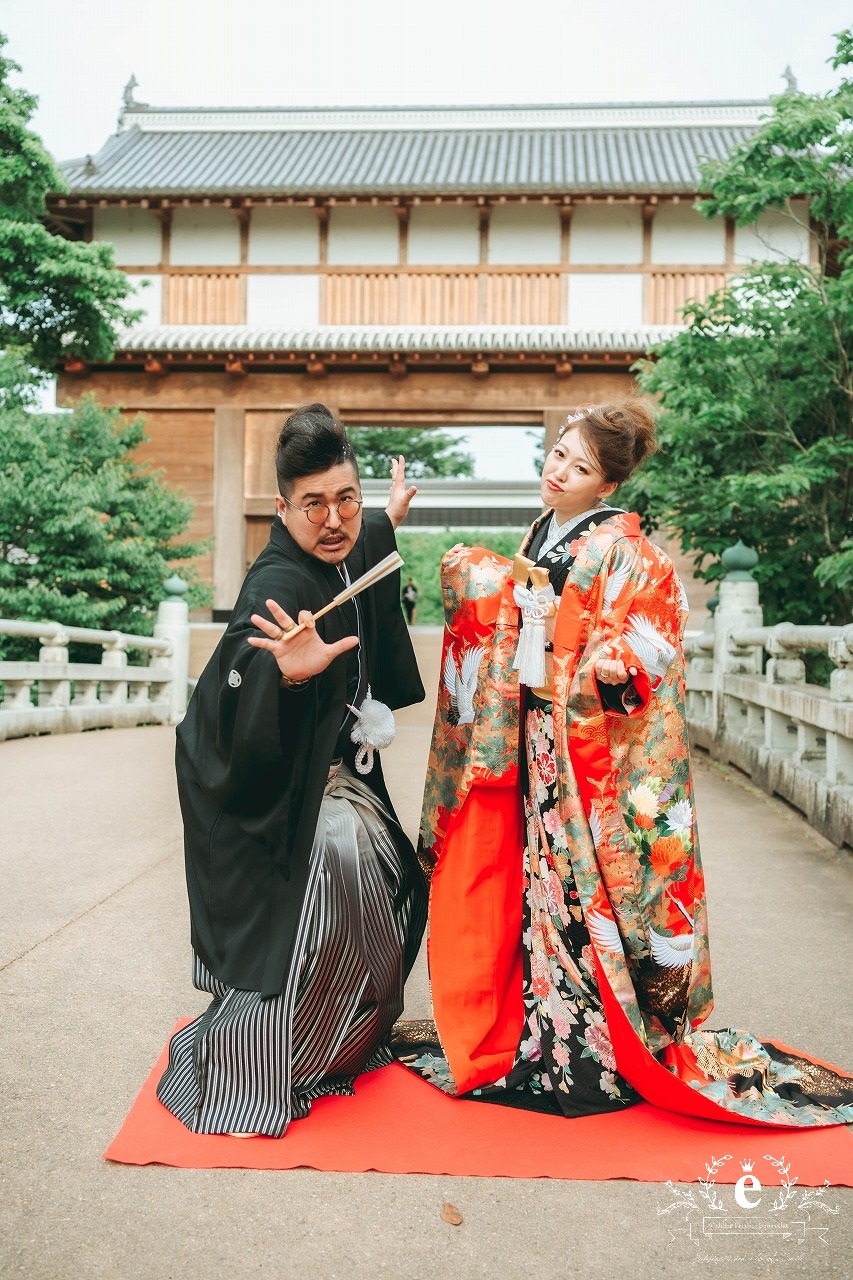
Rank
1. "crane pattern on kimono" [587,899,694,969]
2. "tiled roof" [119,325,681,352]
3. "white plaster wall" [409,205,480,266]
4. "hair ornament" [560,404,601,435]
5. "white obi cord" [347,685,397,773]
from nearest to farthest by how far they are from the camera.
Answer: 1. "crane pattern on kimono" [587,899,694,969]
2. "white obi cord" [347,685,397,773]
3. "hair ornament" [560,404,601,435]
4. "tiled roof" [119,325,681,352]
5. "white plaster wall" [409,205,480,266]

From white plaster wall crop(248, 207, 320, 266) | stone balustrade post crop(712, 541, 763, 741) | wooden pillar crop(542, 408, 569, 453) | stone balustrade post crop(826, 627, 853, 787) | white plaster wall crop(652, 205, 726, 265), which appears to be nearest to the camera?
stone balustrade post crop(826, 627, 853, 787)

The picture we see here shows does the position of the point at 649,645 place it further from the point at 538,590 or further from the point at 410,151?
the point at 410,151

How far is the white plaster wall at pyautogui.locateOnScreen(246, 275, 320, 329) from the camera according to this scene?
16625 millimetres

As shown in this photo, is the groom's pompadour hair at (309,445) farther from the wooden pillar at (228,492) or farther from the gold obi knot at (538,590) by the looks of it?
the wooden pillar at (228,492)

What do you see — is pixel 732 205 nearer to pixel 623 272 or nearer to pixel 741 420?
pixel 741 420

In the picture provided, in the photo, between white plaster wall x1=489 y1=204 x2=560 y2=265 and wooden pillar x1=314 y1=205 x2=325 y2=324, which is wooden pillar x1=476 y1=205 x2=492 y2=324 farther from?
wooden pillar x1=314 y1=205 x2=325 y2=324

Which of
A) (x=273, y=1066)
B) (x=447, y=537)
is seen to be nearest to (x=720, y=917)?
(x=273, y=1066)

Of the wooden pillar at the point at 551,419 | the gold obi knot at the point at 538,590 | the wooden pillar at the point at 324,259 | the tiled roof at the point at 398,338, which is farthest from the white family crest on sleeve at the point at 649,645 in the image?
the wooden pillar at the point at 324,259

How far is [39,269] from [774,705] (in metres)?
8.45

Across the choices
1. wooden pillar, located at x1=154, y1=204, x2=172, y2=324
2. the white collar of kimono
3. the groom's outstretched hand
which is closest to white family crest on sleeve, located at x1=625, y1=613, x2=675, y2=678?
the white collar of kimono

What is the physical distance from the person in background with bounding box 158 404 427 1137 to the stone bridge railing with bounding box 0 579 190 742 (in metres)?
6.88

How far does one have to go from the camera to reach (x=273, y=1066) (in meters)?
2.53

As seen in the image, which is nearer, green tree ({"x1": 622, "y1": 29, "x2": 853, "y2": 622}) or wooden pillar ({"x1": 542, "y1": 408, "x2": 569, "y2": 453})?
green tree ({"x1": 622, "y1": 29, "x2": 853, "y2": 622})

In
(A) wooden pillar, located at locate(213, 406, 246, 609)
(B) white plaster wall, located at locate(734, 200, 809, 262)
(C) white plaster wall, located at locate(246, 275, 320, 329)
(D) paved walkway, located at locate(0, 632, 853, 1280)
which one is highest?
(B) white plaster wall, located at locate(734, 200, 809, 262)
